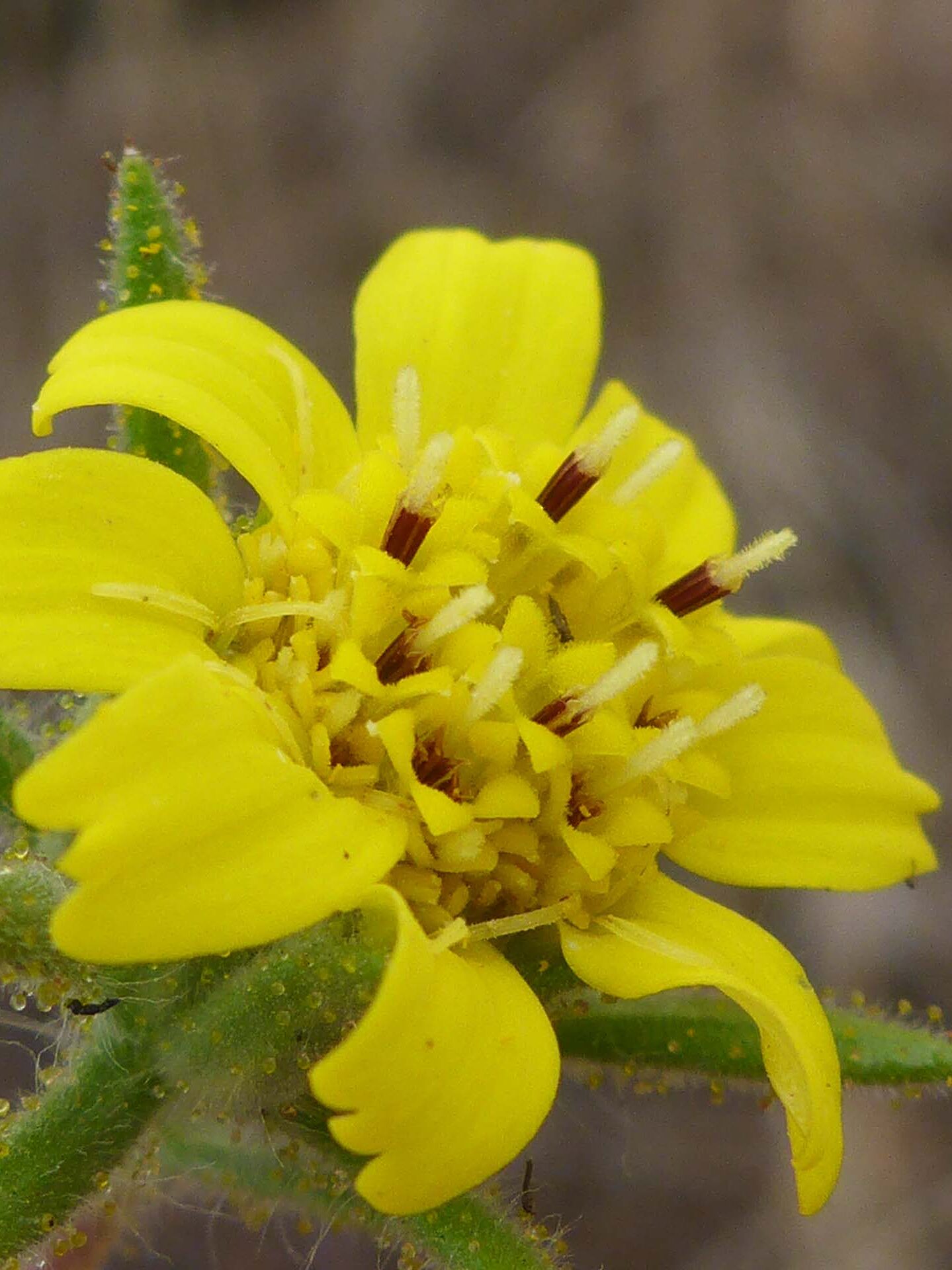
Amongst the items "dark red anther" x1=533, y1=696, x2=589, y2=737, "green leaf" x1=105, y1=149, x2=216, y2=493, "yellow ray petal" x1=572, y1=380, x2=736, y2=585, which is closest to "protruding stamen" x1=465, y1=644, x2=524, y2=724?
"dark red anther" x1=533, y1=696, x2=589, y2=737

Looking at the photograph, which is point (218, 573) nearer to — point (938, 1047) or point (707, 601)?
point (707, 601)

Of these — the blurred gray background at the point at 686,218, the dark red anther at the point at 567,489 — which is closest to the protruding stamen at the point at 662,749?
the dark red anther at the point at 567,489

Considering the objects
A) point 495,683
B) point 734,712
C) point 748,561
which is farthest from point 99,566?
point 748,561

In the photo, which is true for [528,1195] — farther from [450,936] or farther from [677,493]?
[677,493]

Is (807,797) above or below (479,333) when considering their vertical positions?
below

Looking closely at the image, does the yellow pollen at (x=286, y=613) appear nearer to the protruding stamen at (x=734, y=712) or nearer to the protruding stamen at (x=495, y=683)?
the protruding stamen at (x=495, y=683)

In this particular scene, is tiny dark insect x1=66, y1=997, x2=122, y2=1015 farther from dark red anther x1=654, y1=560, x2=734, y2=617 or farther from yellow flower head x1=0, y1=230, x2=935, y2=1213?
dark red anther x1=654, y1=560, x2=734, y2=617

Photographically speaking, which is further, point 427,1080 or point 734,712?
point 734,712

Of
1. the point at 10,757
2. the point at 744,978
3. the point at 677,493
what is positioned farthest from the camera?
the point at 677,493
